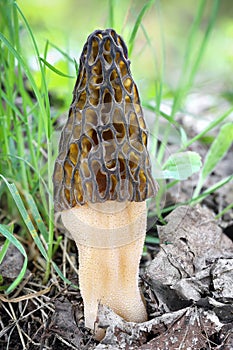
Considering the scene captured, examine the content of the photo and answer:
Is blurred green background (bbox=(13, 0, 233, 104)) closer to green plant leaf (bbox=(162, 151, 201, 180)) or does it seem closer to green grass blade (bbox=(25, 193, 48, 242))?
green plant leaf (bbox=(162, 151, 201, 180))

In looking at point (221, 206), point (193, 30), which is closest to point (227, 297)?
point (221, 206)

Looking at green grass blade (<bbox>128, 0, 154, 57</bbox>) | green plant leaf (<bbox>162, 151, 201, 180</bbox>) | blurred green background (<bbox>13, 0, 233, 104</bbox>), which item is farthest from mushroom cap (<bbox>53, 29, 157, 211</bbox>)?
blurred green background (<bbox>13, 0, 233, 104</bbox>)

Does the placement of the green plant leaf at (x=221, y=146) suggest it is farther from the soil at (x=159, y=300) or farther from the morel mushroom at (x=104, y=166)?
the morel mushroom at (x=104, y=166)

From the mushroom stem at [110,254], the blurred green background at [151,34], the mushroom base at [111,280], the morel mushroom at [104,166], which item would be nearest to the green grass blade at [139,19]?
the blurred green background at [151,34]

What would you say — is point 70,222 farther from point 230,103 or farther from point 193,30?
point 230,103

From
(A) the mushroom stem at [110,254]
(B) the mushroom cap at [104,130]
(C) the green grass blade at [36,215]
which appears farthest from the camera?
(C) the green grass blade at [36,215]

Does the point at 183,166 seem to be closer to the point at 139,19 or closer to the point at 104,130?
the point at 139,19

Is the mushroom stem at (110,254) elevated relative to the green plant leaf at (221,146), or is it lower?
lower
